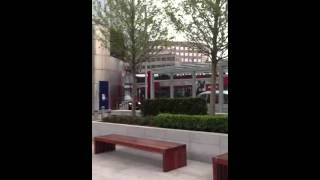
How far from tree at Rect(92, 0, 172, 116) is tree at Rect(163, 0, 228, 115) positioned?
4.75ft

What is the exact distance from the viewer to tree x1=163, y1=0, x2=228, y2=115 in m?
8.19

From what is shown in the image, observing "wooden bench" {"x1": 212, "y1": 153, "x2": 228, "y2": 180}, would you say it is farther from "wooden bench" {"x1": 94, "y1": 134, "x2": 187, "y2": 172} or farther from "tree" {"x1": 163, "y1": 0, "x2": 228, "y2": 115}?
"tree" {"x1": 163, "y1": 0, "x2": 228, "y2": 115}

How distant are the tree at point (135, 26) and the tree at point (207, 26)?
4.75 ft

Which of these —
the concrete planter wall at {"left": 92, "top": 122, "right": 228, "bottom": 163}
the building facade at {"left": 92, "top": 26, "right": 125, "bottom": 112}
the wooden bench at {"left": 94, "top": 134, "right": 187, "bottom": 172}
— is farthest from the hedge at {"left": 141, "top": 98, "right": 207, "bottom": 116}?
the building facade at {"left": 92, "top": 26, "right": 125, "bottom": 112}

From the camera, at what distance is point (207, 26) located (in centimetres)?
841

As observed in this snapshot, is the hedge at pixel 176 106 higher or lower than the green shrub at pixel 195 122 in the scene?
higher

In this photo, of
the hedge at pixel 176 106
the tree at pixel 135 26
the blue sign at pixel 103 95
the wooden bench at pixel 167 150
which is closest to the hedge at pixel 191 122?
the wooden bench at pixel 167 150

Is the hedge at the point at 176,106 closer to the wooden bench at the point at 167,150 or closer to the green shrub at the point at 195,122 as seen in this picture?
the green shrub at the point at 195,122

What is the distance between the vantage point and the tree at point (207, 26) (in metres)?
8.19
